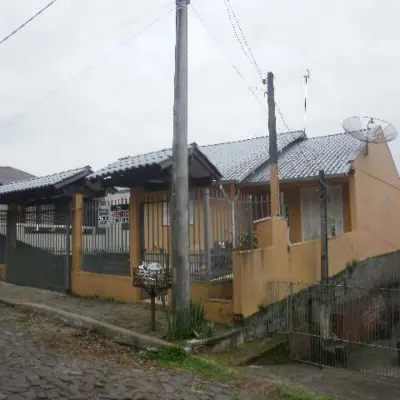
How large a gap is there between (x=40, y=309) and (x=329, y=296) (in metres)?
5.96

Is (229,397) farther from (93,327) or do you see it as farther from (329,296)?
(329,296)

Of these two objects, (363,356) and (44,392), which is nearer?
(44,392)

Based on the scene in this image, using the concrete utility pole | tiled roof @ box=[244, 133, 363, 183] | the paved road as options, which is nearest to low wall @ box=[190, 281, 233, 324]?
the concrete utility pole

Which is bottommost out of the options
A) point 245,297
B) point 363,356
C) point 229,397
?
point 363,356

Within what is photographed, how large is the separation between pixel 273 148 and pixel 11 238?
789 cm

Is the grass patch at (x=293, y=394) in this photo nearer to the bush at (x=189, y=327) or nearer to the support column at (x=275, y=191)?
the bush at (x=189, y=327)

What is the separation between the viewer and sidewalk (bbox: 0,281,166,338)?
769 centimetres

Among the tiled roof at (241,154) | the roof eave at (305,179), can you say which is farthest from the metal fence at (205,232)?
the roof eave at (305,179)

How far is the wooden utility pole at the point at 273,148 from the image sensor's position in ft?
35.1

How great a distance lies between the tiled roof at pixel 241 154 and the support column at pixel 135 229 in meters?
4.44

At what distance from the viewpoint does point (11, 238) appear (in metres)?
12.8

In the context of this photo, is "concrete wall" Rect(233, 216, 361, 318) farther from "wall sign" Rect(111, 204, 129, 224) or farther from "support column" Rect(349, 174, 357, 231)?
"wall sign" Rect(111, 204, 129, 224)

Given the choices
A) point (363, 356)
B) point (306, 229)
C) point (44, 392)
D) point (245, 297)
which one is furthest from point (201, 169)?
point (306, 229)

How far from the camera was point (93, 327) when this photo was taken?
7484 mm
